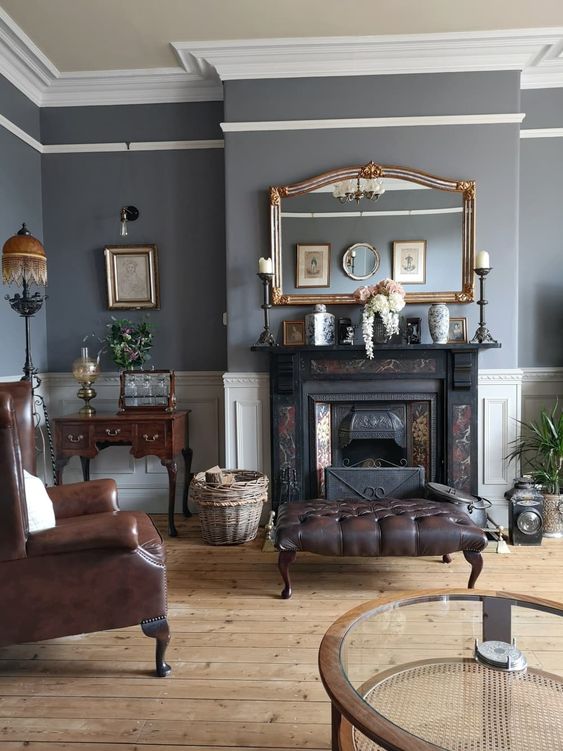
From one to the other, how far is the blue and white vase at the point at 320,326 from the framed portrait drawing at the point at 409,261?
0.55 m

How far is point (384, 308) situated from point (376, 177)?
0.95 meters

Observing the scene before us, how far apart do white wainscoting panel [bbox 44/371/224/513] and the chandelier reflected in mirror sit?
1.65m

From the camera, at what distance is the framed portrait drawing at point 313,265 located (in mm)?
3676

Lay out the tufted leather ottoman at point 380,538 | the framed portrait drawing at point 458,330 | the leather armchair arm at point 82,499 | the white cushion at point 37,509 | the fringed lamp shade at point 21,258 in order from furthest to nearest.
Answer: the framed portrait drawing at point 458,330 → the fringed lamp shade at point 21,258 → the tufted leather ottoman at point 380,538 → the leather armchair arm at point 82,499 → the white cushion at point 37,509

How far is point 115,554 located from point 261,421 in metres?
1.89

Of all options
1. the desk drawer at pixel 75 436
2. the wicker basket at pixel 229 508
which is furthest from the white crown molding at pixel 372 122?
the wicker basket at pixel 229 508

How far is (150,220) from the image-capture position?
4.05 meters

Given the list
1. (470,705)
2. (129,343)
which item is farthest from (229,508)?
(470,705)

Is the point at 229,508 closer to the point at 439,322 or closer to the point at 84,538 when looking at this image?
the point at 84,538

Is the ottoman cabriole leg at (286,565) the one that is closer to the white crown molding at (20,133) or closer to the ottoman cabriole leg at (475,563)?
the ottoman cabriole leg at (475,563)

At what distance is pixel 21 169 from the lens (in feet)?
12.5

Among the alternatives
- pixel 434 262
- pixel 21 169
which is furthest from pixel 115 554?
pixel 21 169

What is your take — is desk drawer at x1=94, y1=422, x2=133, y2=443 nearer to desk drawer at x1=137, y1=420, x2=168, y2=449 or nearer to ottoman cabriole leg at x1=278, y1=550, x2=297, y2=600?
desk drawer at x1=137, y1=420, x2=168, y2=449

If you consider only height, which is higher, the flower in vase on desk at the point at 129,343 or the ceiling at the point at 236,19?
the ceiling at the point at 236,19
